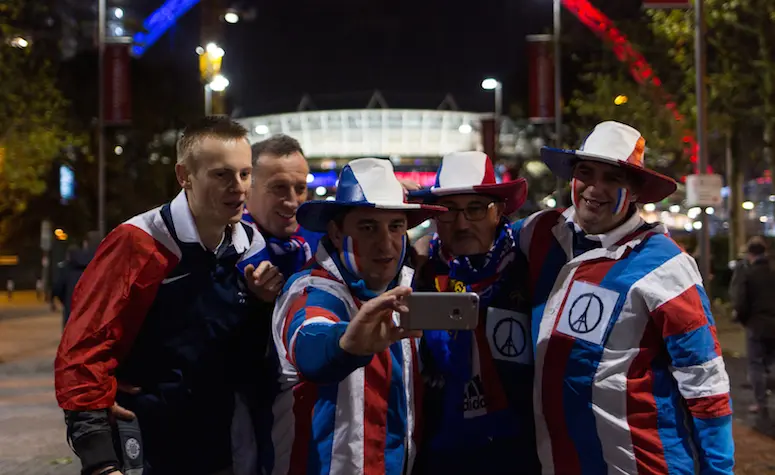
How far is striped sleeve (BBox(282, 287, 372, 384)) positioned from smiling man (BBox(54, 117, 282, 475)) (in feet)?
1.28

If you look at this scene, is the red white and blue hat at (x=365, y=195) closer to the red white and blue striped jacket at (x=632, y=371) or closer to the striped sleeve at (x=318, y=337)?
the striped sleeve at (x=318, y=337)

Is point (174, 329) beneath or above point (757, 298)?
above

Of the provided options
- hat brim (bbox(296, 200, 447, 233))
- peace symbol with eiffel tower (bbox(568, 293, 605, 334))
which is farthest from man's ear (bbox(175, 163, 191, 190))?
peace symbol with eiffel tower (bbox(568, 293, 605, 334))

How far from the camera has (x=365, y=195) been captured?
296cm

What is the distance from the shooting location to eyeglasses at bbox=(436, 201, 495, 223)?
11.6 feet

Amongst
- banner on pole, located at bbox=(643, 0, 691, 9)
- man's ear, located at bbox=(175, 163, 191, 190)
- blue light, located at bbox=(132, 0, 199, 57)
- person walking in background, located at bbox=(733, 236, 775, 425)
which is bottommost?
person walking in background, located at bbox=(733, 236, 775, 425)

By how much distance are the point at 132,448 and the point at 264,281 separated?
2.38 ft

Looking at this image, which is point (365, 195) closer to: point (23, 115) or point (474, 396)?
point (474, 396)

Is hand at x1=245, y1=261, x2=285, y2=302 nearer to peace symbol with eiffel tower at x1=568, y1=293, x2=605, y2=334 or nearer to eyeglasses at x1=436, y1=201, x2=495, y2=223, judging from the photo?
eyeglasses at x1=436, y1=201, x2=495, y2=223

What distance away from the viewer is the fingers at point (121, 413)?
3.07 metres

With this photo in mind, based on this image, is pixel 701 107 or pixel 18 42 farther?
pixel 18 42

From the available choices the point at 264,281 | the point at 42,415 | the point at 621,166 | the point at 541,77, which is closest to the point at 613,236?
the point at 621,166

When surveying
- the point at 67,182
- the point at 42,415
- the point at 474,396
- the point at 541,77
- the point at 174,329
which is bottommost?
the point at 42,415

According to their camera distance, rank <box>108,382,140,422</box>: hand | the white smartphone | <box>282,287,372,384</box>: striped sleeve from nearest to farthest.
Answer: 1. the white smartphone
2. <box>282,287,372,384</box>: striped sleeve
3. <box>108,382,140,422</box>: hand
